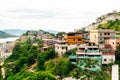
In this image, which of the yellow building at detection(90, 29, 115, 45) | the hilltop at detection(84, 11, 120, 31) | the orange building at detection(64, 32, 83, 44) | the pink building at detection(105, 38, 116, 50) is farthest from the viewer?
the hilltop at detection(84, 11, 120, 31)

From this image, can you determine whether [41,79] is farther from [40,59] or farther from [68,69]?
[40,59]

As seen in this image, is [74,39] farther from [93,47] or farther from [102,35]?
[93,47]

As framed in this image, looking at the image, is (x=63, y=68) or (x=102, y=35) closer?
(x=63, y=68)

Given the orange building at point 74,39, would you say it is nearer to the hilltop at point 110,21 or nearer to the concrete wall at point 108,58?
the concrete wall at point 108,58

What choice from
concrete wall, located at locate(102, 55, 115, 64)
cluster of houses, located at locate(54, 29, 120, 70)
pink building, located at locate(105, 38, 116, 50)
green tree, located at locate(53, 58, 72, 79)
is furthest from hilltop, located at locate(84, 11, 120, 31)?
green tree, located at locate(53, 58, 72, 79)

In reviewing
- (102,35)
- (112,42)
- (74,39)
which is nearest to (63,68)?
(112,42)

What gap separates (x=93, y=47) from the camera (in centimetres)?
2367

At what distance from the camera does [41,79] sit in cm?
2033

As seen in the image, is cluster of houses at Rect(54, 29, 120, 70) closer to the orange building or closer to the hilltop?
the orange building

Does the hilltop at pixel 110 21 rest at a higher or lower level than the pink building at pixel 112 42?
higher

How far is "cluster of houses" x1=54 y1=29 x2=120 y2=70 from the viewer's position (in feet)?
74.5

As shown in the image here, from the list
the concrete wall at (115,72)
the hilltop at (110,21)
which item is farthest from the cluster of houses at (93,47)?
the concrete wall at (115,72)

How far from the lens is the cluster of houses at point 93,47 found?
894 inches

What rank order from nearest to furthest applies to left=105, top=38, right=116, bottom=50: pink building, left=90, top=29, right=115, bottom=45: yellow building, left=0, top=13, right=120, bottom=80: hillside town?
left=0, top=13, right=120, bottom=80: hillside town, left=105, top=38, right=116, bottom=50: pink building, left=90, top=29, right=115, bottom=45: yellow building
